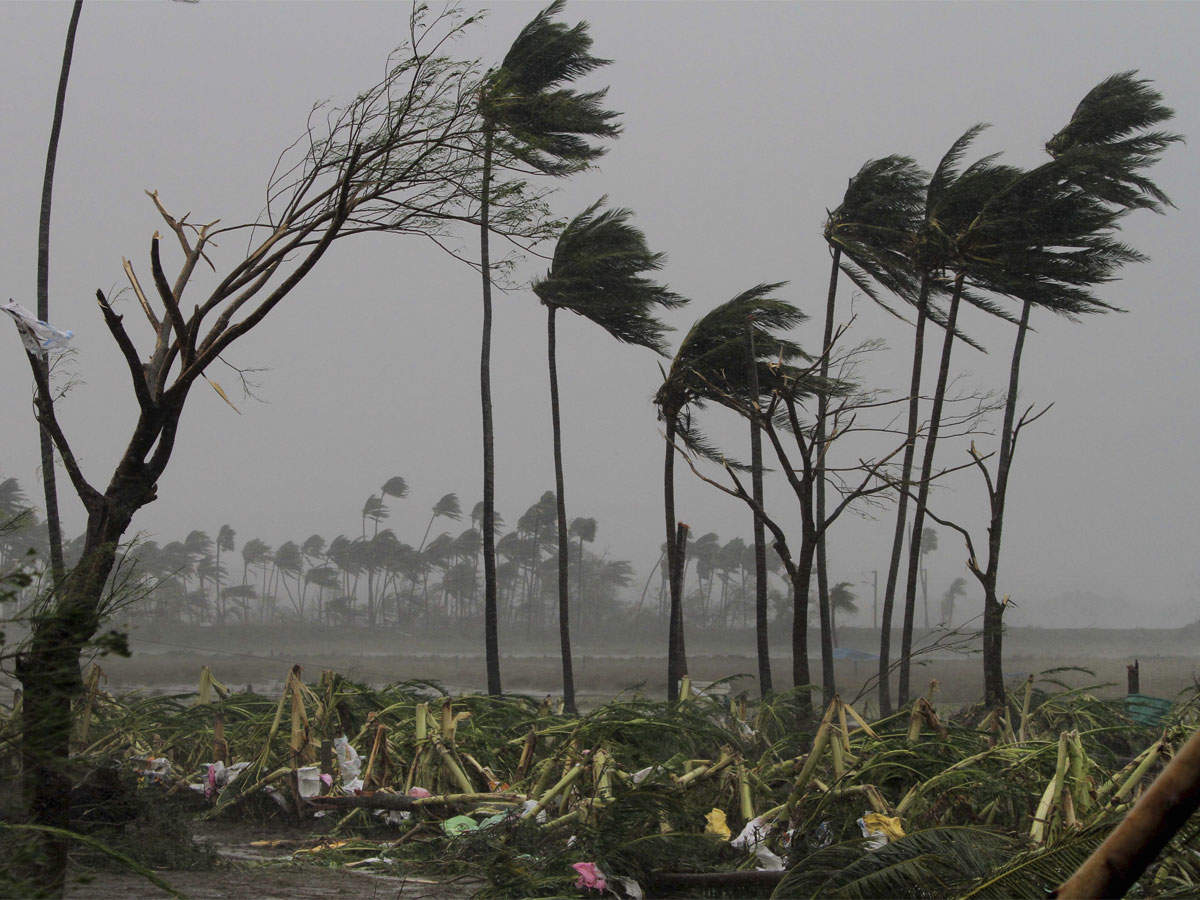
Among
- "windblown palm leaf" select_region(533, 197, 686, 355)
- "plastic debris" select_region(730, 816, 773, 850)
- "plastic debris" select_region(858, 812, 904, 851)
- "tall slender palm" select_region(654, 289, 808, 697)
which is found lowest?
"plastic debris" select_region(730, 816, 773, 850)

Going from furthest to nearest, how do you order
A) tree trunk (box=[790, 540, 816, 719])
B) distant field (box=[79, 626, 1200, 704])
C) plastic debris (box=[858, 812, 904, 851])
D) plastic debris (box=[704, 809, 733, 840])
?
distant field (box=[79, 626, 1200, 704]) < tree trunk (box=[790, 540, 816, 719]) < plastic debris (box=[704, 809, 733, 840]) < plastic debris (box=[858, 812, 904, 851])

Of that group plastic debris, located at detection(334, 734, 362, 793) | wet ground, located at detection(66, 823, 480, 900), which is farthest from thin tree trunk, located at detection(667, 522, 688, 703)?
wet ground, located at detection(66, 823, 480, 900)

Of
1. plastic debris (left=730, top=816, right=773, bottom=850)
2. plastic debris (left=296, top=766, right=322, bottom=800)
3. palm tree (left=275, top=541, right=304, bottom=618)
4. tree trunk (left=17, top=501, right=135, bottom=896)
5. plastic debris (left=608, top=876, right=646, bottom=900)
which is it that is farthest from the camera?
palm tree (left=275, top=541, right=304, bottom=618)

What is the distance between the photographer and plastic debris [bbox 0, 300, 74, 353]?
19.3 ft

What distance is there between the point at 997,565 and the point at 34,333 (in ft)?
46.9

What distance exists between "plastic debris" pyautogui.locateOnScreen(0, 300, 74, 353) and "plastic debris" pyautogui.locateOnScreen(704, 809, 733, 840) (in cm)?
500

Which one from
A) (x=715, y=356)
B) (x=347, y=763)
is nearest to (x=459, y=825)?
(x=347, y=763)

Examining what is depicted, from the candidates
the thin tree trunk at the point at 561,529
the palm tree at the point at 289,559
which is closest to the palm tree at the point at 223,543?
the palm tree at the point at 289,559

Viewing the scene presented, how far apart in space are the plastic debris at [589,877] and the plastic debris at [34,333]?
4428 mm

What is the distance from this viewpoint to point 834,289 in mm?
19734

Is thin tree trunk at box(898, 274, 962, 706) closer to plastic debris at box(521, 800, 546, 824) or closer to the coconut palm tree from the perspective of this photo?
the coconut palm tree

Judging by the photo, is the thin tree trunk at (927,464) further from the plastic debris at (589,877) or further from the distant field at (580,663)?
the plastic debris at (589,877)

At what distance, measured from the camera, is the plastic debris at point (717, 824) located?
5988 mm

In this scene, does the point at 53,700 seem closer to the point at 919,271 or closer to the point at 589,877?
the point at 589,877
